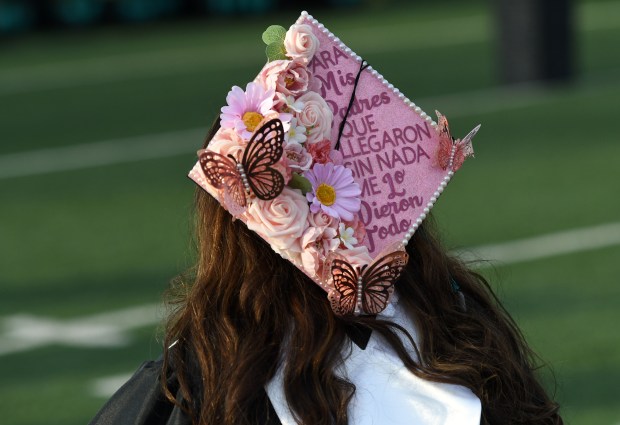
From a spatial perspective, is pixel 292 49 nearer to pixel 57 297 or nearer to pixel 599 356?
pixel 599 356

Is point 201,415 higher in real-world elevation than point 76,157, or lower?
lower

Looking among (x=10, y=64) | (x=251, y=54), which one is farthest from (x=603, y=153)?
(x=10, y=64)

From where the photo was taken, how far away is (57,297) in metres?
7.03

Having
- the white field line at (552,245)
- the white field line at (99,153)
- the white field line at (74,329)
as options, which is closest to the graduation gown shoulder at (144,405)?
the white field line at (74,329)

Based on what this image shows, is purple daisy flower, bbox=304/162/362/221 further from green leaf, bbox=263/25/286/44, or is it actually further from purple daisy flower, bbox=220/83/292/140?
green leaf, bbox=263/25/286/44

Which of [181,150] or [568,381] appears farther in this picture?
[181,150]

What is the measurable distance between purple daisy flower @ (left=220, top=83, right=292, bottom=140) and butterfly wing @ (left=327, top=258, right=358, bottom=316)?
0.26 meters

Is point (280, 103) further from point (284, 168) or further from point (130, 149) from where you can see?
point (130, 149)

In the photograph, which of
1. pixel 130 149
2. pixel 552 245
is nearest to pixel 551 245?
pixel 552 245

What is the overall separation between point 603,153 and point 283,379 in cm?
794

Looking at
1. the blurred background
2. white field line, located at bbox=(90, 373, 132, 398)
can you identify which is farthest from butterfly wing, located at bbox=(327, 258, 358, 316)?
white field line, located at bbox=(90, 373, 132, 398)

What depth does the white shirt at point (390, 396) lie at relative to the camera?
2365mm

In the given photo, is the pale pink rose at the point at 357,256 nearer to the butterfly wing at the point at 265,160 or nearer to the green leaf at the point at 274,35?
the butterfly wing at the point at 265,160

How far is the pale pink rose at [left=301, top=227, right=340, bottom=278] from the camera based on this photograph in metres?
2.35
